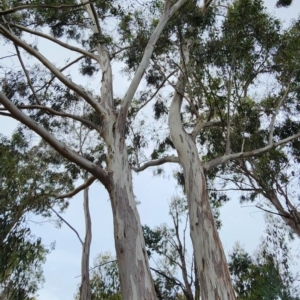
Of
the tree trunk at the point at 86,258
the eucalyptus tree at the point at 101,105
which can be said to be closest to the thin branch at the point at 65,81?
the eucalyptus tree at the point at 101,105

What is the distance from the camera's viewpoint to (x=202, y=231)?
13.9ft

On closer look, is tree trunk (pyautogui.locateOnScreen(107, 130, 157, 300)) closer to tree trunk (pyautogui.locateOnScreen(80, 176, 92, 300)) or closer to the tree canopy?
the tree canopy

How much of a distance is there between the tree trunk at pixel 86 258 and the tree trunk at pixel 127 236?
13.9ft

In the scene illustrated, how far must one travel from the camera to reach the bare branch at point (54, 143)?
10.9 ft

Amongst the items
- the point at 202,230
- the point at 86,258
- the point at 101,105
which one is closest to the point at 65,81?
the point at 101,105

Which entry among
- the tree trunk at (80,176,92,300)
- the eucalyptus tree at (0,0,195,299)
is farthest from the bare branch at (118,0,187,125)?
the tree trunk at (80,176,92,300)

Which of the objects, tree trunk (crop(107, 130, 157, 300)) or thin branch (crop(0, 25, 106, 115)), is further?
thin branch (crop(0, 25, 106, 115))

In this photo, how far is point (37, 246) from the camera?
4.16 meters

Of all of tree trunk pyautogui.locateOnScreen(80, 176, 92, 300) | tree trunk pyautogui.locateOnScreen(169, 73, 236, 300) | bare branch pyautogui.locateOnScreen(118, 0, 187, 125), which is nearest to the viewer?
tree trunk pyautogui.locateOnScreen(169, 73, 236, 300)

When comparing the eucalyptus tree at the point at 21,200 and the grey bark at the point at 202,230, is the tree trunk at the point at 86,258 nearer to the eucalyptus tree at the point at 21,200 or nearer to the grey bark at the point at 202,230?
the eucalyptus tree at the point at 21,200

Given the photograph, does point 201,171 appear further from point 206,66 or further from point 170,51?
point 170,51

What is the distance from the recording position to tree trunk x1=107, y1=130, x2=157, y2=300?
9.87 ft

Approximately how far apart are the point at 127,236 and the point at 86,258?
486 cm

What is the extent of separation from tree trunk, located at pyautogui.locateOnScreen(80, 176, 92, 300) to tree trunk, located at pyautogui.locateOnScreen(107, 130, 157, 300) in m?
4.24
